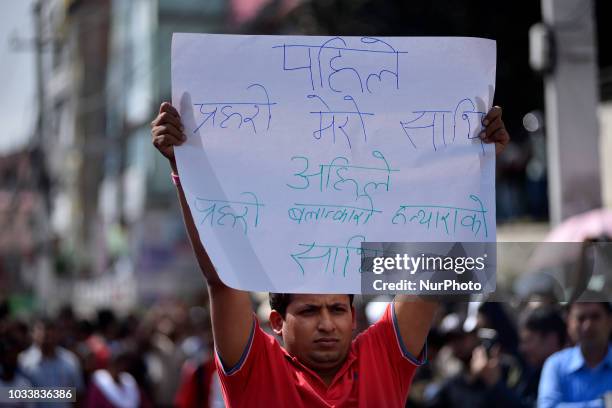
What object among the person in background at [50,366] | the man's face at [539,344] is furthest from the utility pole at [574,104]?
the person in background at [50,366]

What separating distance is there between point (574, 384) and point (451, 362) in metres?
4.22

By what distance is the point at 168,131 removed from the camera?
11.3ft

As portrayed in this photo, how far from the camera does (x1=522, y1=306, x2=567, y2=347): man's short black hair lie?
628 centimetres

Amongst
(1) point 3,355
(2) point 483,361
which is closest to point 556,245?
(2) point 483,361

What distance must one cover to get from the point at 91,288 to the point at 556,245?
123 ft

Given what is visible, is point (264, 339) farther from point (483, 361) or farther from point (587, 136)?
point (587, 136)

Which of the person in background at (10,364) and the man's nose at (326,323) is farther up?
the man's nose at (326,323)

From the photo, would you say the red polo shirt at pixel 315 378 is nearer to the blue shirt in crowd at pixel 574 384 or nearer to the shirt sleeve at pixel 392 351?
the shirt sleeve at pixel 392 351

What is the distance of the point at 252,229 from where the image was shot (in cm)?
346

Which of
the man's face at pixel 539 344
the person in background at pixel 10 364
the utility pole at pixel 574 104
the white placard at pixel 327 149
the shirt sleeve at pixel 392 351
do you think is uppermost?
the utility pole at pixel 574 104

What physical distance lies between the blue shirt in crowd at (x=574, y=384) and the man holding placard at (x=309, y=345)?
4.99ft

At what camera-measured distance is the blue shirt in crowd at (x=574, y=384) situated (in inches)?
192

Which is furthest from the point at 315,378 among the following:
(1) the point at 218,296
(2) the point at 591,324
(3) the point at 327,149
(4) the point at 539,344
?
(4) the point at 539,344

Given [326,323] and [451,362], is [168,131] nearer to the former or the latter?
[326,323]
